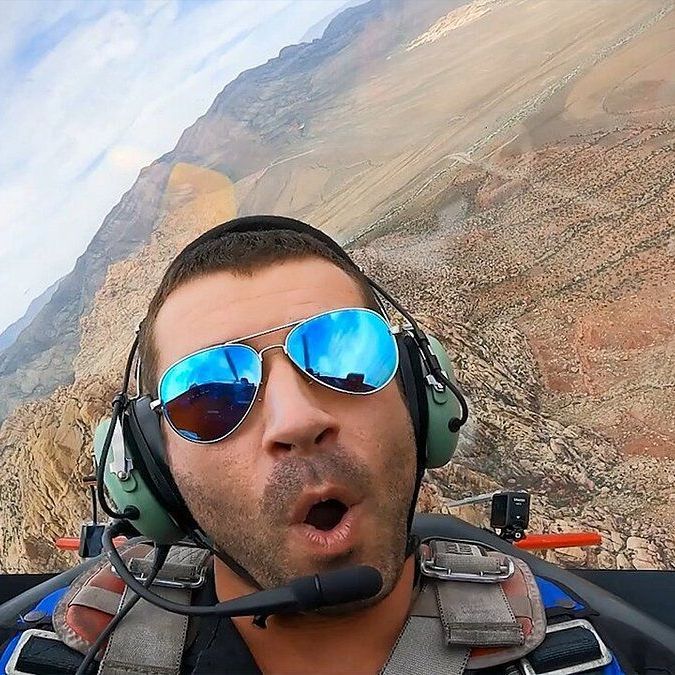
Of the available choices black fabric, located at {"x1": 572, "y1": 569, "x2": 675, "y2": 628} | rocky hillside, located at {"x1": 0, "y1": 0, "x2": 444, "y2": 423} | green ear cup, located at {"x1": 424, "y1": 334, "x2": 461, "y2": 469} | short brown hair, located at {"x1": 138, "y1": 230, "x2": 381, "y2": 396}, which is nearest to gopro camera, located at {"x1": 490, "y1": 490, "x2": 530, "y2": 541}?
black fabric, located at {"x1": 572, "y1": 569, "x2": 675, "y2": 628}

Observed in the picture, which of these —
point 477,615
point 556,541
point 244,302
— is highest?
point 244,302

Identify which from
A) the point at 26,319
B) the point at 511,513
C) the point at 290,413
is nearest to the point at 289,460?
the point at 290,413

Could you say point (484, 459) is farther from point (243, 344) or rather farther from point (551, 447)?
point (243, 344)

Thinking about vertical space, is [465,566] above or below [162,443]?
below

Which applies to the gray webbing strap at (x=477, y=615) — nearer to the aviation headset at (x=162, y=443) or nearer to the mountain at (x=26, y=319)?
the aviation headset at (x=162, y=443)

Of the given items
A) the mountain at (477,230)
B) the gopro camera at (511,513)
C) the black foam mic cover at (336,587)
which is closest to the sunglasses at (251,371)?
the black foam mic cover at (336,587)

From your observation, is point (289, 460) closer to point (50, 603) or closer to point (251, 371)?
point (251, 371)

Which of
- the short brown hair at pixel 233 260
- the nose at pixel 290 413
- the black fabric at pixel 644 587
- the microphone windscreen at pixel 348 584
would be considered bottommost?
the black fabric at pixel 644 587

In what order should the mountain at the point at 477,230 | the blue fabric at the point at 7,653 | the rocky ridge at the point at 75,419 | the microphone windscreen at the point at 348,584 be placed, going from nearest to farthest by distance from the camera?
the microphone windscreen at the point at 348,584, the blue fabric at the point at 7,653, the mountain at the point at 477,230, the rocky ridge at the point at 75,419
